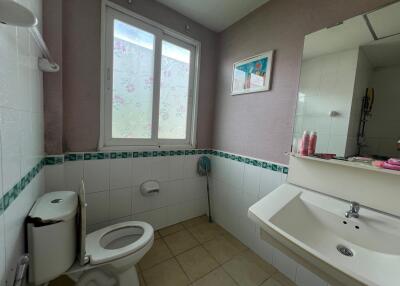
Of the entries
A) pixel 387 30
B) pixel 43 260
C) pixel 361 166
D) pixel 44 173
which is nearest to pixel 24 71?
pixel 44 173

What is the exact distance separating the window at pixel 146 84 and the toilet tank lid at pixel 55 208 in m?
0.57

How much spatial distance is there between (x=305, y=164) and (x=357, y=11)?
0.96 m

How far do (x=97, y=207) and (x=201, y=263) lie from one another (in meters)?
1.01

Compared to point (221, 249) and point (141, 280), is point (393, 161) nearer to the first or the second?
point (221, 249)

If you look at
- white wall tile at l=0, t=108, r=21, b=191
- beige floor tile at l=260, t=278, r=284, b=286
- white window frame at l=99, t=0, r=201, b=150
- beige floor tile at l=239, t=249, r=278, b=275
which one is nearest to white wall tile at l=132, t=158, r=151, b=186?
white window frame at l=99, t=0, r=201, b=150

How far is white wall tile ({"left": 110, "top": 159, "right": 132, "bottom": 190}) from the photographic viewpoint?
4.85ft

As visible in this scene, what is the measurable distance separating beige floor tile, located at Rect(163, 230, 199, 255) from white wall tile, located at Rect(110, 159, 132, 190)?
69 centimetres

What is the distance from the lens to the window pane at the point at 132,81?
144 centimetres

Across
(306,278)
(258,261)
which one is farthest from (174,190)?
(306,278)

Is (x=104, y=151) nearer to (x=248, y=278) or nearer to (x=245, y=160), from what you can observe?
(x=245, y=160)

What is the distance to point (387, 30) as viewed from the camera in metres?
0.89

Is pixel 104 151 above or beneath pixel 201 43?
beneath

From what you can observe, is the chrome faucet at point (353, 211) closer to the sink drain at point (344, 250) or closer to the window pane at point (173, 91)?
the sink drain at point (344, 250)

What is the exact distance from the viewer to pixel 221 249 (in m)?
1.60
